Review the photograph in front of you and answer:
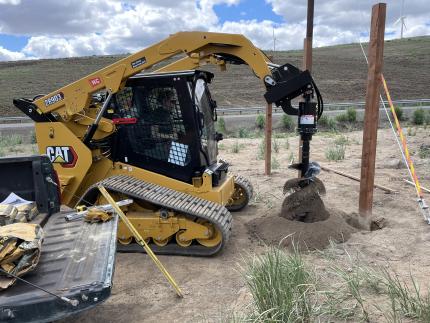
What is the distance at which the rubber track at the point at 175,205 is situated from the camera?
5.31 metres

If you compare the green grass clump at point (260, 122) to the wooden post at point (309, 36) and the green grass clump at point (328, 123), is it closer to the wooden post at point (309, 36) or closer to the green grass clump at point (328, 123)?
the green grass clump at point (328, 123)

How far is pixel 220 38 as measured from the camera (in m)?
5.66

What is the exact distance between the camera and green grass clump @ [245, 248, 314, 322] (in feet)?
10.9

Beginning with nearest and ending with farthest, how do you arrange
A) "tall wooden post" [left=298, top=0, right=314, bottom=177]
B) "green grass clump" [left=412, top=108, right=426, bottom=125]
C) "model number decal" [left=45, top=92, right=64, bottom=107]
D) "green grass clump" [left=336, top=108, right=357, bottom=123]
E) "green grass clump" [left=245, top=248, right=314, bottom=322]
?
"green grass clump" [left=245, top=248, right=314, bottom=322]
"model number decal" [left=45, top=92, right=64, bottom=107]
"tall wooden post" [left=298, top=0, right=314, bottom=177]
"green grass clump" [left=412, top=108, right=426, bottom=125]
"green grass clump" [left=336, top=108, right=357, bottom=123]

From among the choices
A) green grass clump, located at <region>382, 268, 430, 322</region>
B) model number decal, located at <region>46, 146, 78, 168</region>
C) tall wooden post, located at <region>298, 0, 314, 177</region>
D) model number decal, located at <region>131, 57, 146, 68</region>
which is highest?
tall wooden post, located at <region>298, 0, 314, 177</region>

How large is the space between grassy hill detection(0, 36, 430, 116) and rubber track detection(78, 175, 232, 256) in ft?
83.7

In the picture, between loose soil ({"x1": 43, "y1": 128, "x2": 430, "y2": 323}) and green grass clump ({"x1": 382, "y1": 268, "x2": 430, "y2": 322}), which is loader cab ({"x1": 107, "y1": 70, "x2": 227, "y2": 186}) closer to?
loose soil ({"x1": 43, "y1": 128, "x2": 430, "y2": 323})

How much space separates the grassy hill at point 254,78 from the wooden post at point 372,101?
2518 cm

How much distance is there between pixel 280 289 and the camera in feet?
11.3

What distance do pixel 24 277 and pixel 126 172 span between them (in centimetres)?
314

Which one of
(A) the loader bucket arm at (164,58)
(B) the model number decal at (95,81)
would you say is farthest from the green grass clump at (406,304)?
(B) the model number decal at (95,81)

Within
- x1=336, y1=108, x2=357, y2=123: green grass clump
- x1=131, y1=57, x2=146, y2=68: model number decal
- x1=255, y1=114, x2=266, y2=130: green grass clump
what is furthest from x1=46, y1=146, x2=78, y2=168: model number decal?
x1=336, y1=108, x2=357, y2=123: green grass clump

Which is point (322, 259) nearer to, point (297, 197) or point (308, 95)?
point (297, 197)

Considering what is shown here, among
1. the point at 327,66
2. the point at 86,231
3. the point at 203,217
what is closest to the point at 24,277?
the point at 86,231
